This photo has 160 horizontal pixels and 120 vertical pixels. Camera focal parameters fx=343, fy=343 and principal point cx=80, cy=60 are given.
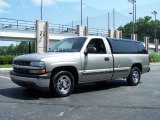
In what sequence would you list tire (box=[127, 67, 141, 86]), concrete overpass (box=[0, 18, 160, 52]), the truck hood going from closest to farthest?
the truck hood, tire (box=[127, 67, 141, 86]), concrete overpass (box=[0, 18, 160, 52])

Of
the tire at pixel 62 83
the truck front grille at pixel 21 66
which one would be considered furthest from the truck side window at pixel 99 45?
the truck front grille at pixel 21 66

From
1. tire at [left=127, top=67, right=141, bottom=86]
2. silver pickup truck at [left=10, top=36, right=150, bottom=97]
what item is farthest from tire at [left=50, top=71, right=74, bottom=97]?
tire at [left=127, top=67, right=141, bottom=86]

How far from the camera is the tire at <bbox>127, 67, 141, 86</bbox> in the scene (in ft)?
44.0

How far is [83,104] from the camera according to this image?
30.0 feet

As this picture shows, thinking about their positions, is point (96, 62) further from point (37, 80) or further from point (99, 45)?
point (37, 80)

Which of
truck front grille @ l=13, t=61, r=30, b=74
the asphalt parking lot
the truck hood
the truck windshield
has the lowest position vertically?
the asphalt parking lot

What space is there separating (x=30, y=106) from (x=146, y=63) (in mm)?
7091

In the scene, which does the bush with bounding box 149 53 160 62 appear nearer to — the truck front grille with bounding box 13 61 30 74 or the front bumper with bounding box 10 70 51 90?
the truck front grille with bounding box 13 61 30 74

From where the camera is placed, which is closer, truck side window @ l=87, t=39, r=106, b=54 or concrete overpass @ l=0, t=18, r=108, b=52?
truck side window @ l=87, t=39, r=106, b=54

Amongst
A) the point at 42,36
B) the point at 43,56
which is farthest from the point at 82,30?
the point at 43,56

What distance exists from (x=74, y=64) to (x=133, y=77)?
3905mm

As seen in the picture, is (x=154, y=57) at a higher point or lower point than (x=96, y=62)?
lower

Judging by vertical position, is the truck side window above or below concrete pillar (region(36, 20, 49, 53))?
below

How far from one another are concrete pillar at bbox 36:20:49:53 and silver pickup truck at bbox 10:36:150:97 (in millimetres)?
34070
